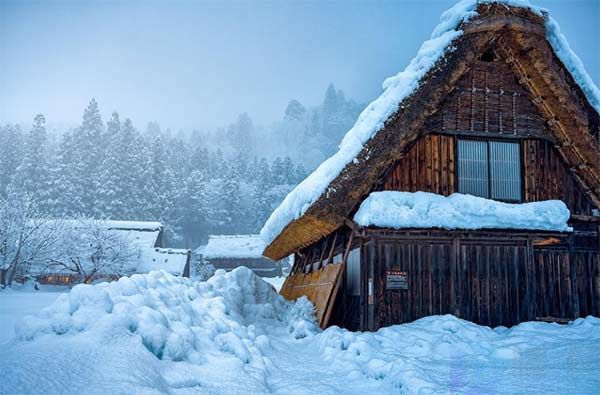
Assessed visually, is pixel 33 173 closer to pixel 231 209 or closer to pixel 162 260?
pixel 162 260

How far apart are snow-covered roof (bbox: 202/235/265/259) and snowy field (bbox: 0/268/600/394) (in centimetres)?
4514

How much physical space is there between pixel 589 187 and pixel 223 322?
982cm

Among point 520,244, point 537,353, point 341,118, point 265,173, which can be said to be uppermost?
point 341,118

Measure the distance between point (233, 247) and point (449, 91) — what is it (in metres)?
47.0

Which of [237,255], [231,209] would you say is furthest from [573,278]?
[231,209]

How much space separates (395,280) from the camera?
9.98m

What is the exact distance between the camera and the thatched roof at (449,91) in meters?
9.70

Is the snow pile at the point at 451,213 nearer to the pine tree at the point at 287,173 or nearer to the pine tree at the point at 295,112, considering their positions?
the pine tree at the point at 287,173

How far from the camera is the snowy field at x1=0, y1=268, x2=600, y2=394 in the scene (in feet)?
12.3

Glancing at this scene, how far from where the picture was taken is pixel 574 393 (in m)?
4.89

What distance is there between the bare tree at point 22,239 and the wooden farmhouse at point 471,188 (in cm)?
2600

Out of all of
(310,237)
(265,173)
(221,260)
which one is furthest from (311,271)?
(265,173)

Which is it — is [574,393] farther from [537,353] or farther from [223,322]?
[223,322]

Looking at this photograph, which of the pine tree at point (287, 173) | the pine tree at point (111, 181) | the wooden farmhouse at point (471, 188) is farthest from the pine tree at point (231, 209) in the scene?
the wooden farmhouse at point (471, 188)
